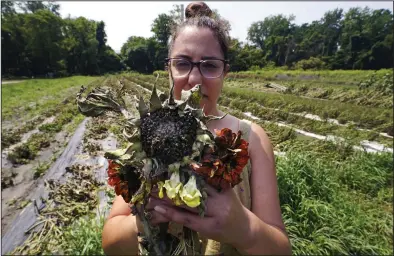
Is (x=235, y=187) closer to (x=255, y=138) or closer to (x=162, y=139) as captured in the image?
(x=255, y=138)


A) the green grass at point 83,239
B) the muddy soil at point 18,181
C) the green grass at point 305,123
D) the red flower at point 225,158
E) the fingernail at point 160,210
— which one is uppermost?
the red flower at point 225,158

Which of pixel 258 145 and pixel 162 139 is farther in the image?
pixel 258 145

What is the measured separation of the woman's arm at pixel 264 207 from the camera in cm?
83

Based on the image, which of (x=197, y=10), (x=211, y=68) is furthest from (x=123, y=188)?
(x=197, y=10)

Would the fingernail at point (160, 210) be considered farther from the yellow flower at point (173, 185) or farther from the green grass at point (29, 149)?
the green grass at point (29, 149)

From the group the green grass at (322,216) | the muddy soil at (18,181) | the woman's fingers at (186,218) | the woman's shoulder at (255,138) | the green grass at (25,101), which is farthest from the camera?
the green grass at (25,101)

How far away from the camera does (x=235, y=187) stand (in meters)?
1.00

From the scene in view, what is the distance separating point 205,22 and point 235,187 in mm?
672

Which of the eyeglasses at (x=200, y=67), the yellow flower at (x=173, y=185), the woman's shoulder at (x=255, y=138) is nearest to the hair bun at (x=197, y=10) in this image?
the eyeglasses at (x=200, y=67)

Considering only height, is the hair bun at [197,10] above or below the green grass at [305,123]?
above

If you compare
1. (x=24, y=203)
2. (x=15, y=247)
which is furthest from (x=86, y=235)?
(x=24, y=203)

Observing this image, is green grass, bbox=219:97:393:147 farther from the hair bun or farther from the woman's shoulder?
the hair bun

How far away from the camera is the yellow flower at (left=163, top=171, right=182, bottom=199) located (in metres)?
0.59

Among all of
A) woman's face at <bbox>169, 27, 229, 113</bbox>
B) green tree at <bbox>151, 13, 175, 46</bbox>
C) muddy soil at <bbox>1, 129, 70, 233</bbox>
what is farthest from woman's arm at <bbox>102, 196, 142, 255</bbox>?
muddy soil at <bbox>1, 129, 70, 233</bbox>
